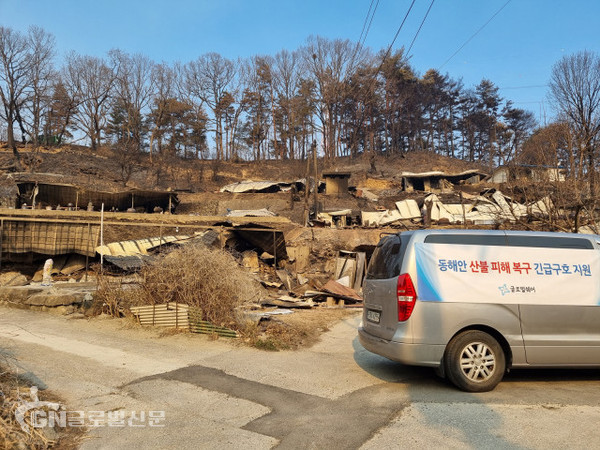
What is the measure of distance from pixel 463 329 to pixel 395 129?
58499 mm

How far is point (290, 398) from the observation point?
15.6 feet

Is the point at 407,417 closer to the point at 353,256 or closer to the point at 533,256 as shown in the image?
the point at 533,256

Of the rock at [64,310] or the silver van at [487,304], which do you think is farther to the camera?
the rock at [64,310]

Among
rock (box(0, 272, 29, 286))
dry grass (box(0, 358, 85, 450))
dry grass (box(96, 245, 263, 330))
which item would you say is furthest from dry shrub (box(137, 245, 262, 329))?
rock (box(0, 272, 29, 286))

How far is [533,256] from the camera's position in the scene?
16.8 ft

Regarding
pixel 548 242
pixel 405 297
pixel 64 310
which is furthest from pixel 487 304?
pixel 64 310

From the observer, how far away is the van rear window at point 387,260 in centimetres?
513

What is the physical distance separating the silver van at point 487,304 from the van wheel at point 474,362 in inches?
0.4

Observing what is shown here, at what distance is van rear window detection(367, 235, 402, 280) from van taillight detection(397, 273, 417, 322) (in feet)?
0.53

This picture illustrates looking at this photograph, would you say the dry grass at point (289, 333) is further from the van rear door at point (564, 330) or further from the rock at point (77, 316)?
the rock at point (77, 316)

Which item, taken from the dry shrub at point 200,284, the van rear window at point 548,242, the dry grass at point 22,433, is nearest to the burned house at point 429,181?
the dry shrub at point 200,284

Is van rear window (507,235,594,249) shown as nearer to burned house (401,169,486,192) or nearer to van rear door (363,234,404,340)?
van rear door (363,234,404,340)

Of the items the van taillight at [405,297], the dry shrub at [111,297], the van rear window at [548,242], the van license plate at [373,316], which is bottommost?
the dry shrub at [111,297]

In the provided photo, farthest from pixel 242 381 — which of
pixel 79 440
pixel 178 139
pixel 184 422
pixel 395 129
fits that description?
pixel 395 129
